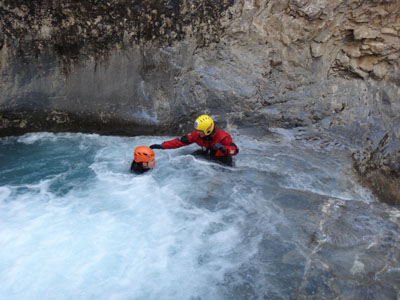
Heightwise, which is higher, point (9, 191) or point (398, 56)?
point (398, 56)

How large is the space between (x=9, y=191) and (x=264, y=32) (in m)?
5.63

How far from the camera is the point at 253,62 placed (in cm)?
689

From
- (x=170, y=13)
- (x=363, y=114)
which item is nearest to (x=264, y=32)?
(x=170, y=13)

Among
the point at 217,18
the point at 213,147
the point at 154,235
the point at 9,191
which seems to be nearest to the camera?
the point at 154,235

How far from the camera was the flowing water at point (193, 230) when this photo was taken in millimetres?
3227

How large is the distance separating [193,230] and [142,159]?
176 centimetres

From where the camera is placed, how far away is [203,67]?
22.8ft

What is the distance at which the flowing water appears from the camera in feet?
10.6

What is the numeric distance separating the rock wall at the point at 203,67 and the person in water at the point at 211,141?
3.98 feet

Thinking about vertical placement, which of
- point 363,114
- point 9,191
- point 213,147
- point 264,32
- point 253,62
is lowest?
point 9,191

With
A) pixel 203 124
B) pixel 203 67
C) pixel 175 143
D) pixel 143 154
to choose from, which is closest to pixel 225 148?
pixel 203 124

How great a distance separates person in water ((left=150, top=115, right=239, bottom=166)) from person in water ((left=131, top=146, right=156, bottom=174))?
0.36 meters

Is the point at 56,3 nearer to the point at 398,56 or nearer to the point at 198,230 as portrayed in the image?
the point at 198,230

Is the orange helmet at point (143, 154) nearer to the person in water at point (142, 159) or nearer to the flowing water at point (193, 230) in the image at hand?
the person in water at point (142, 159)
